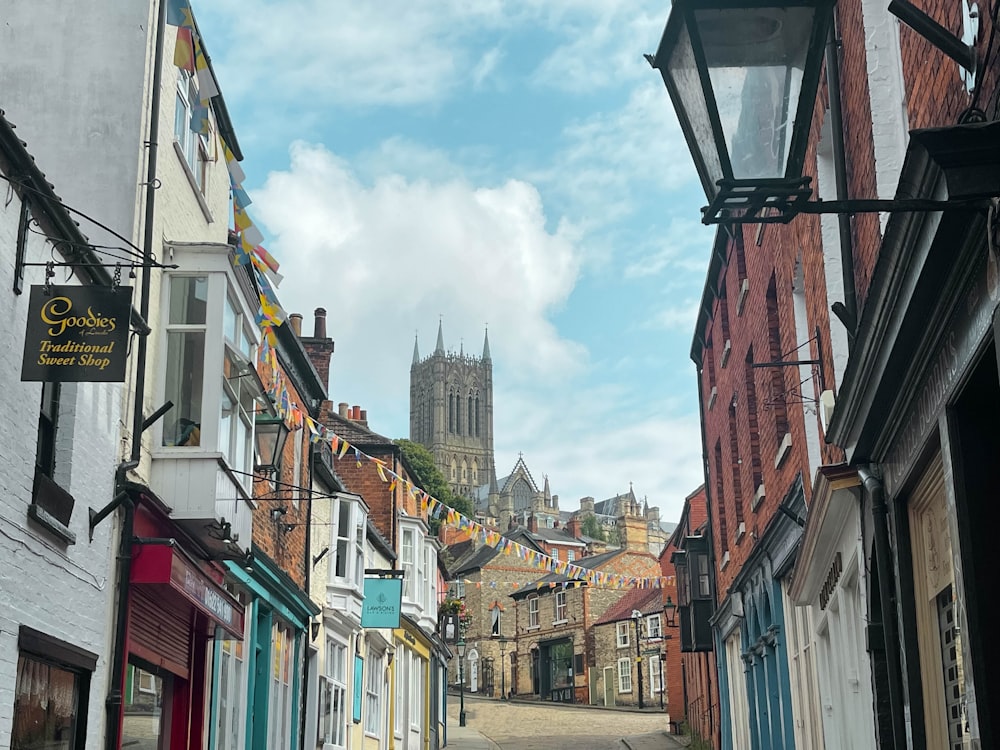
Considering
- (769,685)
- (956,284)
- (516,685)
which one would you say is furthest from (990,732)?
(516,685)

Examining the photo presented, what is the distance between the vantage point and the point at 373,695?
1026 inches

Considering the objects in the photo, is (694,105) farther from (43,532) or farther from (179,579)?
(179,579)

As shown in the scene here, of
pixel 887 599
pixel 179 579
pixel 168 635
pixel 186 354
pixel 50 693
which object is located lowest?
pixel 50 693

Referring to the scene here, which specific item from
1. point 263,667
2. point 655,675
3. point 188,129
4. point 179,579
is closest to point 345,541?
point 263,667

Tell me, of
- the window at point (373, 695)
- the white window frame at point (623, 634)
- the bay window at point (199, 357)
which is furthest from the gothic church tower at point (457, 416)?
the bay window at point (199, 357)

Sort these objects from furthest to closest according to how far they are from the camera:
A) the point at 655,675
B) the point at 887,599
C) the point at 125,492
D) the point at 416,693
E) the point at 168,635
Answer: the point at 655,675, the point at 416,693, the point at 168,635, the point at 125,492, the point at 887,599

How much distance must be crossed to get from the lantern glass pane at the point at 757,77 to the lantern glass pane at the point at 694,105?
0.06 meters

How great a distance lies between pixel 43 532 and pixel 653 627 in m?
47.1

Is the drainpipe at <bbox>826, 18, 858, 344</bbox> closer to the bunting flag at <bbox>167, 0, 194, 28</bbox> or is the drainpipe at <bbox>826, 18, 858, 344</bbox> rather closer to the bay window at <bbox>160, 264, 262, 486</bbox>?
the bay window at <bbox>160, 264, 262, 486</bbox>

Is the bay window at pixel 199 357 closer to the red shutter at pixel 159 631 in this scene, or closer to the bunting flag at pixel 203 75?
the red shutter at pixel 159 631

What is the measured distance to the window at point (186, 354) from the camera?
11.8m

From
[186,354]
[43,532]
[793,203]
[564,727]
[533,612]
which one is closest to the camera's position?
[793,203]

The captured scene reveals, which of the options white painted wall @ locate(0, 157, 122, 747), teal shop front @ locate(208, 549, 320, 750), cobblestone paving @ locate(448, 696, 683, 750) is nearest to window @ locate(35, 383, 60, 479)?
white painted wall @ locate(0, 157, 122, 747)

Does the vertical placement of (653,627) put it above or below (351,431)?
below
